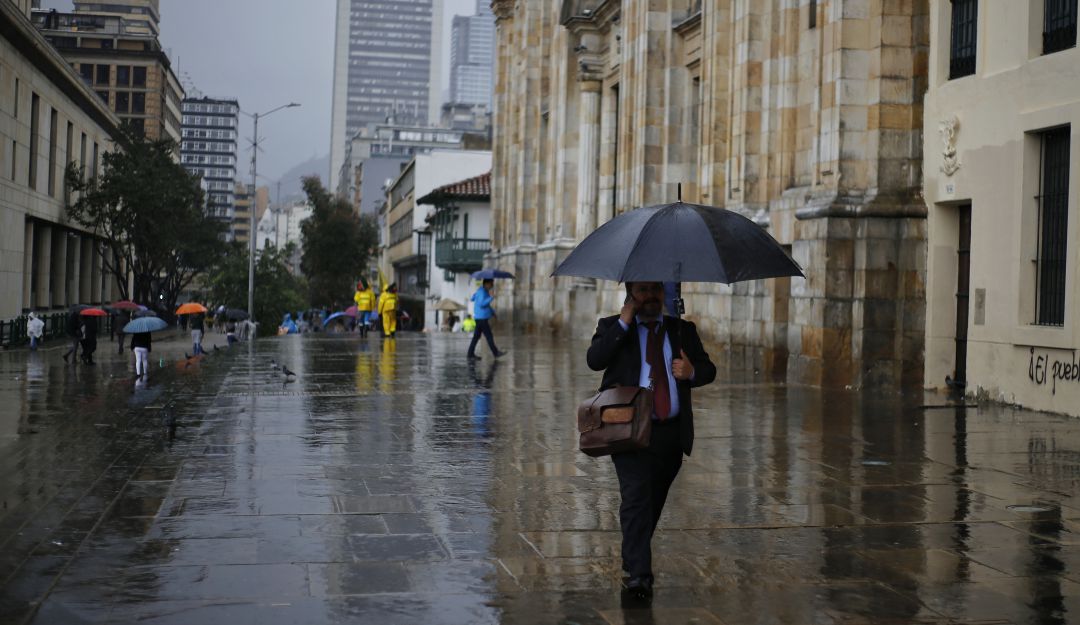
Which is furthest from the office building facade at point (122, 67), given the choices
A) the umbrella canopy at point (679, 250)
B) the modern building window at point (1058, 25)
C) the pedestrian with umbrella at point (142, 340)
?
the umbrella canopy at point (679, 250)

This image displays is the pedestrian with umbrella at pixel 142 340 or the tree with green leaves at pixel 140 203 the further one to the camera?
the tree with green leaves at pixel 140 203

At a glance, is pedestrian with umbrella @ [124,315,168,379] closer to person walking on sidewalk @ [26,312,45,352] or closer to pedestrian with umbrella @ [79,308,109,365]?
pedestrian with umbrella @ [79,308,109,365]

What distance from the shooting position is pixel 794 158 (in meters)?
19.8

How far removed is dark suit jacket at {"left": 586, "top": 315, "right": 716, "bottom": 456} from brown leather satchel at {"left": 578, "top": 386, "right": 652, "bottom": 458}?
0.42ft

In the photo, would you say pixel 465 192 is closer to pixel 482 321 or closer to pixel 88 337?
pixel 88 337

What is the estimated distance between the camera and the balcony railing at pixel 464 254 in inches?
2282

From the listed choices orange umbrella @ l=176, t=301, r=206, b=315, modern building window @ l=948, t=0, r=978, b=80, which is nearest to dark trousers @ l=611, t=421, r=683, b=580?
modern building window @ l=948, t=0, r=978, b=80

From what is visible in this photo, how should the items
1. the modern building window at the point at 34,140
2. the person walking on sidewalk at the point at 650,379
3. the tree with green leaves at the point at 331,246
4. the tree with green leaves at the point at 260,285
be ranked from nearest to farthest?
1. the person walking on sidewalk at the point at 650,379
2. the modern building window at the point at 34,140
3. the tree with green leaves at the point at 260,285
4. the tree with green leaves at the point at 331,246

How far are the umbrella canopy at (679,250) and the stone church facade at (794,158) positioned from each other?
34.3 ft

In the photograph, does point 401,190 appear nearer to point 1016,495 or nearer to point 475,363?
point 475,363

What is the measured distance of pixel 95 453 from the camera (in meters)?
10.2

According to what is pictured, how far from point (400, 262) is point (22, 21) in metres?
52.1

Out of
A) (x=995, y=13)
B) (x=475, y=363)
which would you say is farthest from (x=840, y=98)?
(x=475, y=363)

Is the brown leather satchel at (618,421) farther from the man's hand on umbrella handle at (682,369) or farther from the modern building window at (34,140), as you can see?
the modern building window at (34,140)
